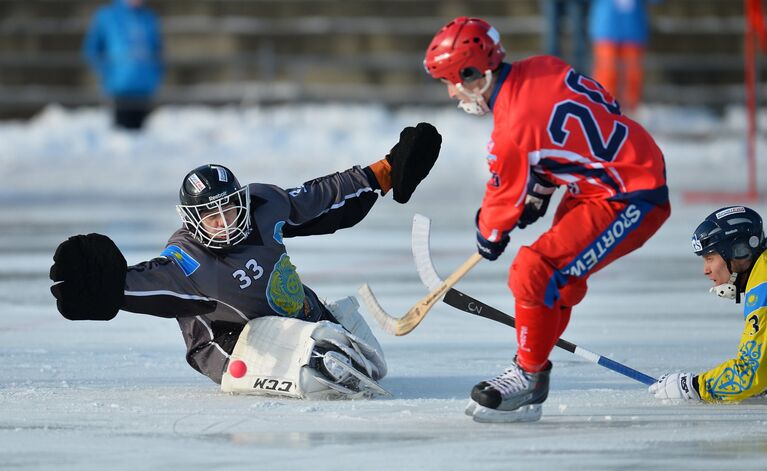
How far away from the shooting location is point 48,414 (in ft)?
16.3

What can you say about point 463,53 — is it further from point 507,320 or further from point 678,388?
point 678,388

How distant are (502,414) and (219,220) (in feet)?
4.19

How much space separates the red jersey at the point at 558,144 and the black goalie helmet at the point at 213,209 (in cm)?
101

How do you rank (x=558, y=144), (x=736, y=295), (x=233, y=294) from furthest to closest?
1. (x=233, y=294)
2. (x=736, y=295)
3. (x=558, y=144)

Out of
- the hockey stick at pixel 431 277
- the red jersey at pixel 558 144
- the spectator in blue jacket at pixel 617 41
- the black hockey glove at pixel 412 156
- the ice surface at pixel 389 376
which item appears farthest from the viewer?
the spectator in blue jacket at pixel 617 41

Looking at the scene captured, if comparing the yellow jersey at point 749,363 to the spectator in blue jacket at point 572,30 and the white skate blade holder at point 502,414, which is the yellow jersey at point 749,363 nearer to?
the white skate blade holder at point 502,414

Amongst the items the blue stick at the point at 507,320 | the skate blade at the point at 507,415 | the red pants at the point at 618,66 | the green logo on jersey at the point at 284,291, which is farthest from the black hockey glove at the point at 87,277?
the red pants at the point at 618,66

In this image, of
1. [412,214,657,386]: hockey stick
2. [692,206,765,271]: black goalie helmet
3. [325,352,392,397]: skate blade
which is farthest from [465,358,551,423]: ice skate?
[692,206,765,271]: black goalie helmet

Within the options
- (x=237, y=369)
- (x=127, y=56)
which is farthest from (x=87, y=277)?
(x=127, y=56)

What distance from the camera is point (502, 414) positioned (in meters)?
A: 4.81

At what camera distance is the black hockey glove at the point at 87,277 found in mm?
4965

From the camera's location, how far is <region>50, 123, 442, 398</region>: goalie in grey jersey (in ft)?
16.5

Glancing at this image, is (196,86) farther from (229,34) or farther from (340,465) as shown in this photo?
(340,465)

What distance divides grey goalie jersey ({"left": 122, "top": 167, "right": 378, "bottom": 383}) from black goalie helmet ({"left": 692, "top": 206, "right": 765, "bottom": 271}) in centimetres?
142
